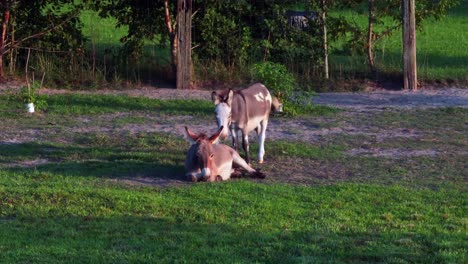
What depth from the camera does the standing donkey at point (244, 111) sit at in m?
13.0

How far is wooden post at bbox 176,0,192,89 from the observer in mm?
20156

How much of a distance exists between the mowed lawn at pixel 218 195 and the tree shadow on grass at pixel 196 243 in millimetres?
19

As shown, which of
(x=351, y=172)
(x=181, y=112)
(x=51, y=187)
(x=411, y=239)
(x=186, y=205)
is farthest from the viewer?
(x=181, y=112)

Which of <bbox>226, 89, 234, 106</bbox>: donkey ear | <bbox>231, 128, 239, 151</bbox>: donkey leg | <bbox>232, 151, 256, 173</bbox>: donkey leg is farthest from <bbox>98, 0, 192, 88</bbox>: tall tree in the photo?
<bbox>232, 151, 256, 173</bbox>: donkey leg

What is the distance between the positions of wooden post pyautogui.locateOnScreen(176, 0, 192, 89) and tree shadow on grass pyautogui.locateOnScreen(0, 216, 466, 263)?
10.6 meters

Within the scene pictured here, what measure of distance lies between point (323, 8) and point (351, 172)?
29.1 feet

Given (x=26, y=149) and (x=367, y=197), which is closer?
(x=367, y=197)

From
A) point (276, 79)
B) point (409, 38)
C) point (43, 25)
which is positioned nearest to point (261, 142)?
point (276, 79)

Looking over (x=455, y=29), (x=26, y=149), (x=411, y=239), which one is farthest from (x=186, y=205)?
(x=455, y=29)

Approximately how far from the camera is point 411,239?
912 centimetres

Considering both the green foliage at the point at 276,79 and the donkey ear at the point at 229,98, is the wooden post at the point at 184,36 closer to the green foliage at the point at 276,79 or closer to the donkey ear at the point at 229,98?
the green foliage at the point at 276,79

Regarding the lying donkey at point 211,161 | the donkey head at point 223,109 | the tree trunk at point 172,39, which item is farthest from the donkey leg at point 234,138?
the tree trunk at point 172,39

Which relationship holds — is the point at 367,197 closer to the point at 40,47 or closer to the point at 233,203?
the point at 233,203

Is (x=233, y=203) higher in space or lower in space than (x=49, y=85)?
lower
